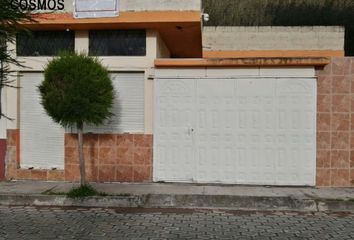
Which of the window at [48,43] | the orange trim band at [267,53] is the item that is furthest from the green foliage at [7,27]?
the orange trim band at [267,53]

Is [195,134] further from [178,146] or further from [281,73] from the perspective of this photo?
[281,73]

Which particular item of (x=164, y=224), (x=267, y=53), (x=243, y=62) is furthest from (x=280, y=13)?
(x=164, y=224)

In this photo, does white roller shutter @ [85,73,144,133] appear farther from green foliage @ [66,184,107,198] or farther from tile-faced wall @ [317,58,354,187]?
tile-faced wall @ [317,58,354,187]

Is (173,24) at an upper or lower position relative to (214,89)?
upper

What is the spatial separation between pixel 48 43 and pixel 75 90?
2730 mm

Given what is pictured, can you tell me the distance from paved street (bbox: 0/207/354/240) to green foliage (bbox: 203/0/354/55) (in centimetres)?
1814

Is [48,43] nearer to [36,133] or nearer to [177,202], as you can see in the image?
[36,133]

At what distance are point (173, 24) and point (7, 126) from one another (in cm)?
444

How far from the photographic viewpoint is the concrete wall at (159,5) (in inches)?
404

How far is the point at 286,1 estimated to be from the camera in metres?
26.1

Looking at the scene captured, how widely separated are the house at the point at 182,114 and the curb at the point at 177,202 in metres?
1.38

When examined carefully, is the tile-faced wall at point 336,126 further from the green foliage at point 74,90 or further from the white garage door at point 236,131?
the green foliage at point 74,90

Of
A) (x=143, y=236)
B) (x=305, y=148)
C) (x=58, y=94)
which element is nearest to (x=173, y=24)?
(x=58, y=94)

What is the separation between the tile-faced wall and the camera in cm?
1027
